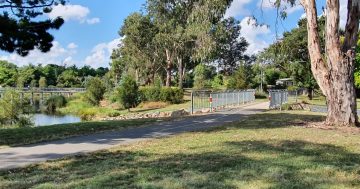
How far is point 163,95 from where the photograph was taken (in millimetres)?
46781

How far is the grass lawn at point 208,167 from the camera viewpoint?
6.78 meters

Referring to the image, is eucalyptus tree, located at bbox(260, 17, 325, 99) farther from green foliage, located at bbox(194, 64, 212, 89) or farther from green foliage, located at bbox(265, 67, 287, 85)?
green foliage, located at bbox(265, 67, 287, 85)

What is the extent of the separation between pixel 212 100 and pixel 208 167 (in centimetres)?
2145

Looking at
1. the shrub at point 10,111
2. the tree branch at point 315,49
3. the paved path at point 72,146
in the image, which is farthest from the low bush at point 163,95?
the tree branch at point 315,49

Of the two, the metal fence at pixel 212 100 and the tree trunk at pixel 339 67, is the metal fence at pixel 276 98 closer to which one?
the metal fence at pixel 212 100

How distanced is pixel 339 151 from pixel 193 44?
142ft

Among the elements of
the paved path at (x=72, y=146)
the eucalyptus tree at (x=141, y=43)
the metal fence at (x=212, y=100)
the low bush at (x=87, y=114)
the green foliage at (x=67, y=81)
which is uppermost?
the eucalyptus tree at (x=141, y=43)

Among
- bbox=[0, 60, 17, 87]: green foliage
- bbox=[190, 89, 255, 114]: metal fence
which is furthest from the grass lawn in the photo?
bbox=[0, 60, 17, 87]: green foliage

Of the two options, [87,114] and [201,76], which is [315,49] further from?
[201,76]

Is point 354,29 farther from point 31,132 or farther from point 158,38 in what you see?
point 158,38

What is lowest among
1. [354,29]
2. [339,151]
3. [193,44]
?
[339,151]

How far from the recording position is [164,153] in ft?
33.0

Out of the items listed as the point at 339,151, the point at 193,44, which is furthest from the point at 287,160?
the point at 193,44

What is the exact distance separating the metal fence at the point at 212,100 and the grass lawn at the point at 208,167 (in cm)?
1610
